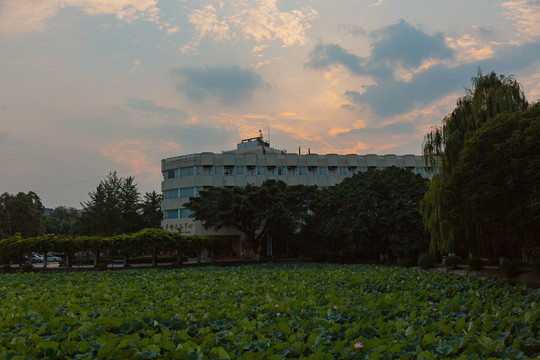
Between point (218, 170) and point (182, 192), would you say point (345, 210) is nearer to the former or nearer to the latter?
point (218, 170)

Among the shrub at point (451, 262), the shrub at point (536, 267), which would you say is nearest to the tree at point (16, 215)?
the shrub at point (451, 262)

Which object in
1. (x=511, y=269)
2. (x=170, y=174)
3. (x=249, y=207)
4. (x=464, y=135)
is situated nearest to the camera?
(x=464, y=135)

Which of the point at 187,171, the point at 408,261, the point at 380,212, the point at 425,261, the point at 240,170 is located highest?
the point at 240,170


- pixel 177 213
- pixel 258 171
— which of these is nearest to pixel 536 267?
pixel 258 171

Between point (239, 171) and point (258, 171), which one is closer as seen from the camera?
point (239, 171)

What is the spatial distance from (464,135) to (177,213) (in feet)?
123

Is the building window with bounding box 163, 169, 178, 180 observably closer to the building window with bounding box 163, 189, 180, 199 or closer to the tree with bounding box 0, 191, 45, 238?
the building window with bounding box 163, 189, 180, 199

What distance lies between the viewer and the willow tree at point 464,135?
19.2 metres

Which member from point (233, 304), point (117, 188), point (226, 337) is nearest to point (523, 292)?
point (233, 304)

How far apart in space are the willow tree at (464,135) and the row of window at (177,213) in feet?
107

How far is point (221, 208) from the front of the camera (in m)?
39.8

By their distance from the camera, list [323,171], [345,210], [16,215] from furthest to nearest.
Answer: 1. [323,171]
2. [16,215]
3. [345,210]

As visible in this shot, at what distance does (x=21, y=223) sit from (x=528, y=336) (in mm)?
55715

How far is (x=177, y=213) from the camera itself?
166 ft
